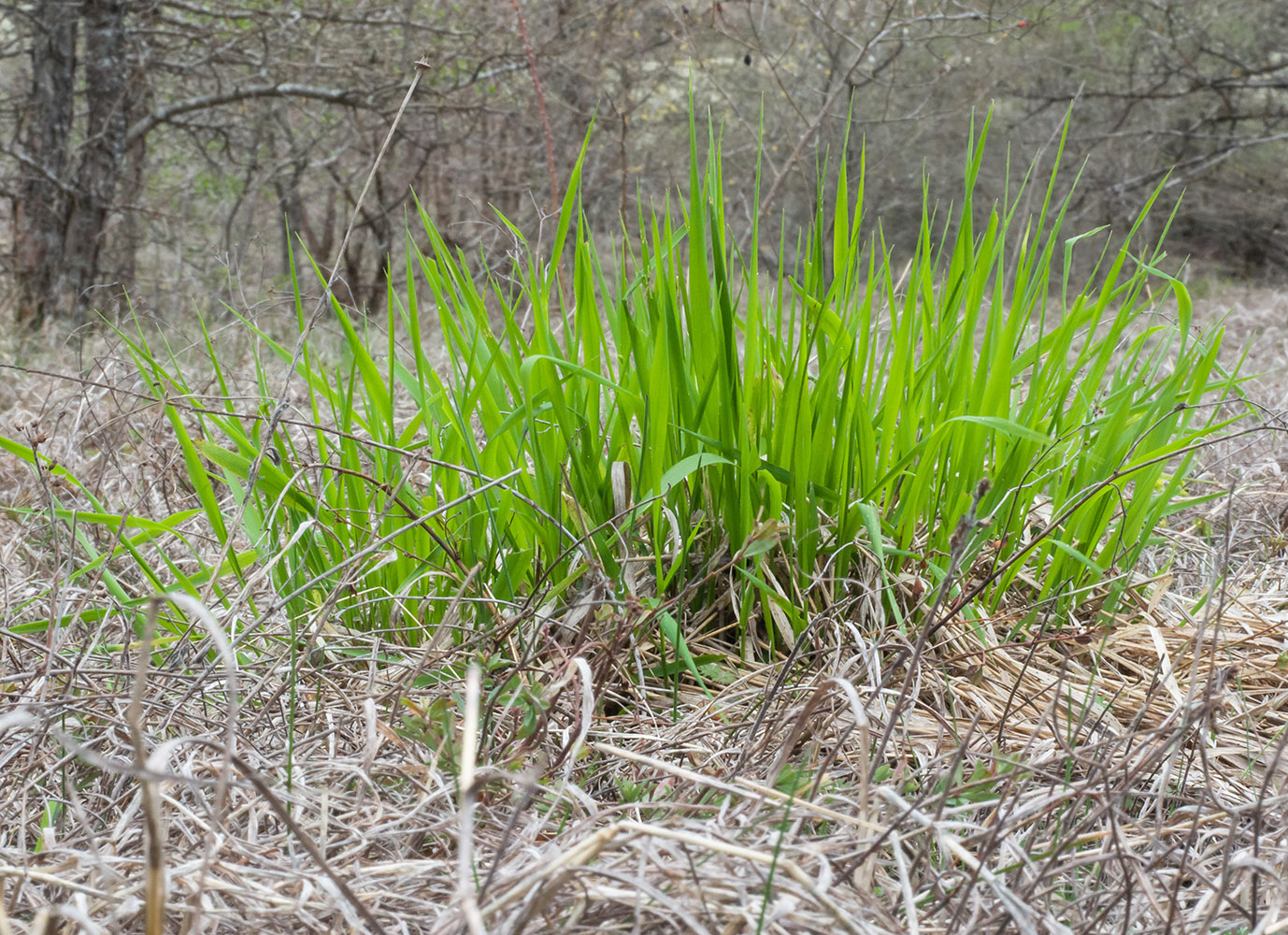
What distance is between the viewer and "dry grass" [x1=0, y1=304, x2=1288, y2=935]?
0.62m

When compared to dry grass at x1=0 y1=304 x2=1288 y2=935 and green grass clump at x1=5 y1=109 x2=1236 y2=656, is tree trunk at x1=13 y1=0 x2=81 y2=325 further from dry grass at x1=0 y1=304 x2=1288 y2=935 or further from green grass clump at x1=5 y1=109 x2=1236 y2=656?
green grass clump at x1=5 y1=109 x2=1236 y2=656

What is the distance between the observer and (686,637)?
4.01 ft

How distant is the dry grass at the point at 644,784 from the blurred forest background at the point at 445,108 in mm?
2695

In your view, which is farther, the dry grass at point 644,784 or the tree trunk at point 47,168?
the tree trunk at point 47,168

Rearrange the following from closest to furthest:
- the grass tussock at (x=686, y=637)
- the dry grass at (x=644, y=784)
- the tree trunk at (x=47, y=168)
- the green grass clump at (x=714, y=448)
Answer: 1. the dry grass at (x=644, y=784)
2. the grass tussock at (x=686, y=637)
3. the green grass clump at (x=714, y=448)
4. the tree trunk at (x=47, y=168)

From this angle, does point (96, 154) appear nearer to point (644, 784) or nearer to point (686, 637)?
point (686, 637)

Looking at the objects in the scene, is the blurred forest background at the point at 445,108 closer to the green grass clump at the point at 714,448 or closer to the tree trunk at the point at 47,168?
the tree trunk at the point at 47,168

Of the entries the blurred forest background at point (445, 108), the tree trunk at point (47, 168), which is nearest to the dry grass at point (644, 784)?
the blurred forest background at point (445, 108)

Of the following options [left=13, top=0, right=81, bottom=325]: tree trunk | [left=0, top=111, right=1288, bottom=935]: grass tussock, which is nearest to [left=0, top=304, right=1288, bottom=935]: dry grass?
[left=0, top=111, right=1288, bottom=935]: grass tussock

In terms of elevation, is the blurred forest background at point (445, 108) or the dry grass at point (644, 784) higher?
the blurred forest background at point (445, 108)

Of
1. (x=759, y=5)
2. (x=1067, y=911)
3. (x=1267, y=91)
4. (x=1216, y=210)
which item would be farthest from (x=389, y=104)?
(x=1216, y=210)

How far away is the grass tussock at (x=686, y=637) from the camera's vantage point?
0.73 meters

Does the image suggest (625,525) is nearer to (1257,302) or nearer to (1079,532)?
(1079,532)

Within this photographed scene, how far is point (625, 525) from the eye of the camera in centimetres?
119
